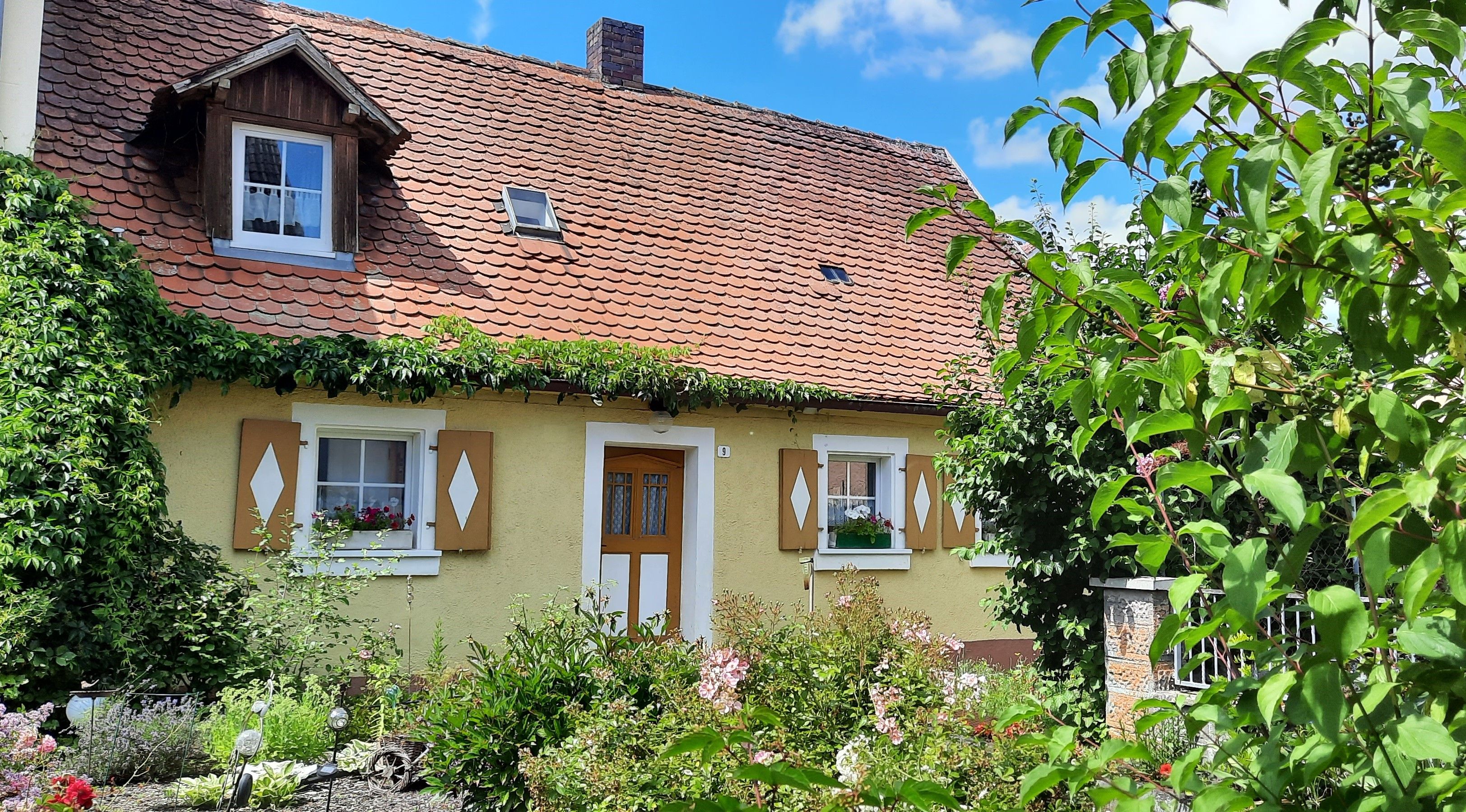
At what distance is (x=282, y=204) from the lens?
9.09m

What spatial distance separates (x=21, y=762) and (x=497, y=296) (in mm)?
5650

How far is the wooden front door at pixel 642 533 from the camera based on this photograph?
9.77m

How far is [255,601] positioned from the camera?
23.8 ft

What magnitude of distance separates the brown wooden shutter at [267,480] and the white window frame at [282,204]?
1690mm

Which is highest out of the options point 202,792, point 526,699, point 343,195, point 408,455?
point 343,195

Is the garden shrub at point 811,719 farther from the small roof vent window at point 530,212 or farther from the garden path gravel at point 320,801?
the small roof vent window at point 530,212

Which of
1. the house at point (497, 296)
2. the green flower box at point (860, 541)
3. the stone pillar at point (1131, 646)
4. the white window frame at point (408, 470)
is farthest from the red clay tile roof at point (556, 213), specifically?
the stone pillar at point (1131, 646)

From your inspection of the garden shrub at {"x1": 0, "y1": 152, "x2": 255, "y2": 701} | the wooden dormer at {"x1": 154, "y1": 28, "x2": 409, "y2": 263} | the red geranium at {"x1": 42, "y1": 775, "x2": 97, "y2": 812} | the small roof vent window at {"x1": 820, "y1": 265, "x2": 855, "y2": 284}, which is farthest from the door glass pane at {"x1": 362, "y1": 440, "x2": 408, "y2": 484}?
the small roof vent window at {"x1": 820, "y1": 265, "x2": 855, "y2": 284}

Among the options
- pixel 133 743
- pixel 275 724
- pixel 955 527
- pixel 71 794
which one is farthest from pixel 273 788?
pixel 955 527

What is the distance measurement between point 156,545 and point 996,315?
23.1ft

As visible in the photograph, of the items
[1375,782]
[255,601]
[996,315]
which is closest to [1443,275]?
[996,315]

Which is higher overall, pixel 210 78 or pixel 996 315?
pixel 210 78

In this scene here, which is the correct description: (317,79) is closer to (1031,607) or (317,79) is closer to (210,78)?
(210,78)

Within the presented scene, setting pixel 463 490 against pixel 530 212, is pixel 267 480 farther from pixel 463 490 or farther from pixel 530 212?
pixel 530 212
